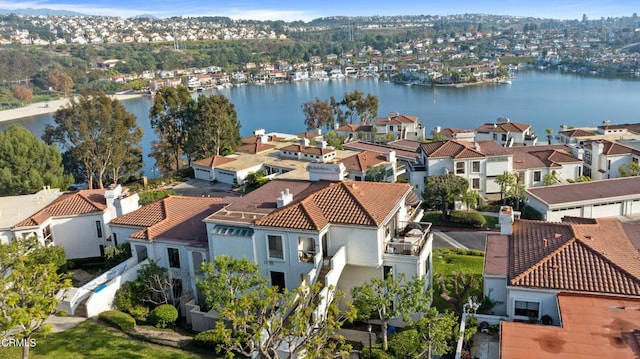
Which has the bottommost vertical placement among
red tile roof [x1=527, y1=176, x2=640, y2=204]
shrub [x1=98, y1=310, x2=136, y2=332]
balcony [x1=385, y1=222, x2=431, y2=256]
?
red tile roof [x1=527, y1=176, x2=640, y2=204]

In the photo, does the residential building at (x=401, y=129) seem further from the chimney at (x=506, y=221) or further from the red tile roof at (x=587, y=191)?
the chimney at (x=506, y=221)

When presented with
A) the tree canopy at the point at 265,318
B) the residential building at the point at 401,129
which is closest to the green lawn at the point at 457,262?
the tree canopy at the point at 265,318

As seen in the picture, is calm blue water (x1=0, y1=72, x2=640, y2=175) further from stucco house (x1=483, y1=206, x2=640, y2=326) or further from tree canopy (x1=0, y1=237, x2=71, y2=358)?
stucco house (x1=483, y1=206, x2=640, y2=326)

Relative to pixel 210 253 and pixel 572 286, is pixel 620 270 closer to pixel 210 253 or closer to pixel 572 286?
pixel 572 286

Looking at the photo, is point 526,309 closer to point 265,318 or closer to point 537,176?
point 265,318

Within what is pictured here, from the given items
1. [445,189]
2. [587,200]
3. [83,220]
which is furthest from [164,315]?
[587,200]

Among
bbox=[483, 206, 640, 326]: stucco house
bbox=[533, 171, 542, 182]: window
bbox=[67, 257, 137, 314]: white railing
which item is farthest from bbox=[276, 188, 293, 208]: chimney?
bbox=[533, 171, 542, 182]: window

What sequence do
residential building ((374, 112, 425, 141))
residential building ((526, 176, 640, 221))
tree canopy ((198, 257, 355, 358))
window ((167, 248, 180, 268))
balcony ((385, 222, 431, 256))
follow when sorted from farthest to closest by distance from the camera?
residential building ((374, 112, 425, 141)) < residential building ((526, 176, 640, 221)) < window ((167, 248, 180, 268)) < balcony ((385, 222, 431, 256)) < tree canopy ((198, 257, 355, 358))
